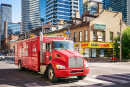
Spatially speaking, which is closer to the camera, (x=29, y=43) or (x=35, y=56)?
(x=35, y=56)

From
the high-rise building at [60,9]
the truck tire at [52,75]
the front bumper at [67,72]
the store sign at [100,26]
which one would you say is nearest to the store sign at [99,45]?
the store sign at [100,26]

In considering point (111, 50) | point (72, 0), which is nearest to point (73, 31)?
point (111, 50)

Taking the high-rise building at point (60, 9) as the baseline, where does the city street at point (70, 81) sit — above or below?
below

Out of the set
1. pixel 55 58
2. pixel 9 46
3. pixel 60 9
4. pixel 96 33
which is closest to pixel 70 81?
pixel 55 58

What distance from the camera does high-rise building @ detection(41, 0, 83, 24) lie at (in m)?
127

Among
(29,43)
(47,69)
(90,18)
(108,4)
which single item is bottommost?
(47,69)

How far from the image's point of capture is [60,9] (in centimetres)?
12812

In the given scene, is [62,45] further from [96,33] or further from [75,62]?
[96,33]

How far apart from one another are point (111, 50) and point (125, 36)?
730cm

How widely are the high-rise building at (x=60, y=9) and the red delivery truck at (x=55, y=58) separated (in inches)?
4472

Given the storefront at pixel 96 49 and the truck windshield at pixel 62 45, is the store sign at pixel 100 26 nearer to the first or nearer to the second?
the storefront at pixel 96 49

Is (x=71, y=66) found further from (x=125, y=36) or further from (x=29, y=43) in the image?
(x=125, y=36)

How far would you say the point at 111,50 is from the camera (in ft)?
131

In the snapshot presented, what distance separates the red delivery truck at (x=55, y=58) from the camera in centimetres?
943
